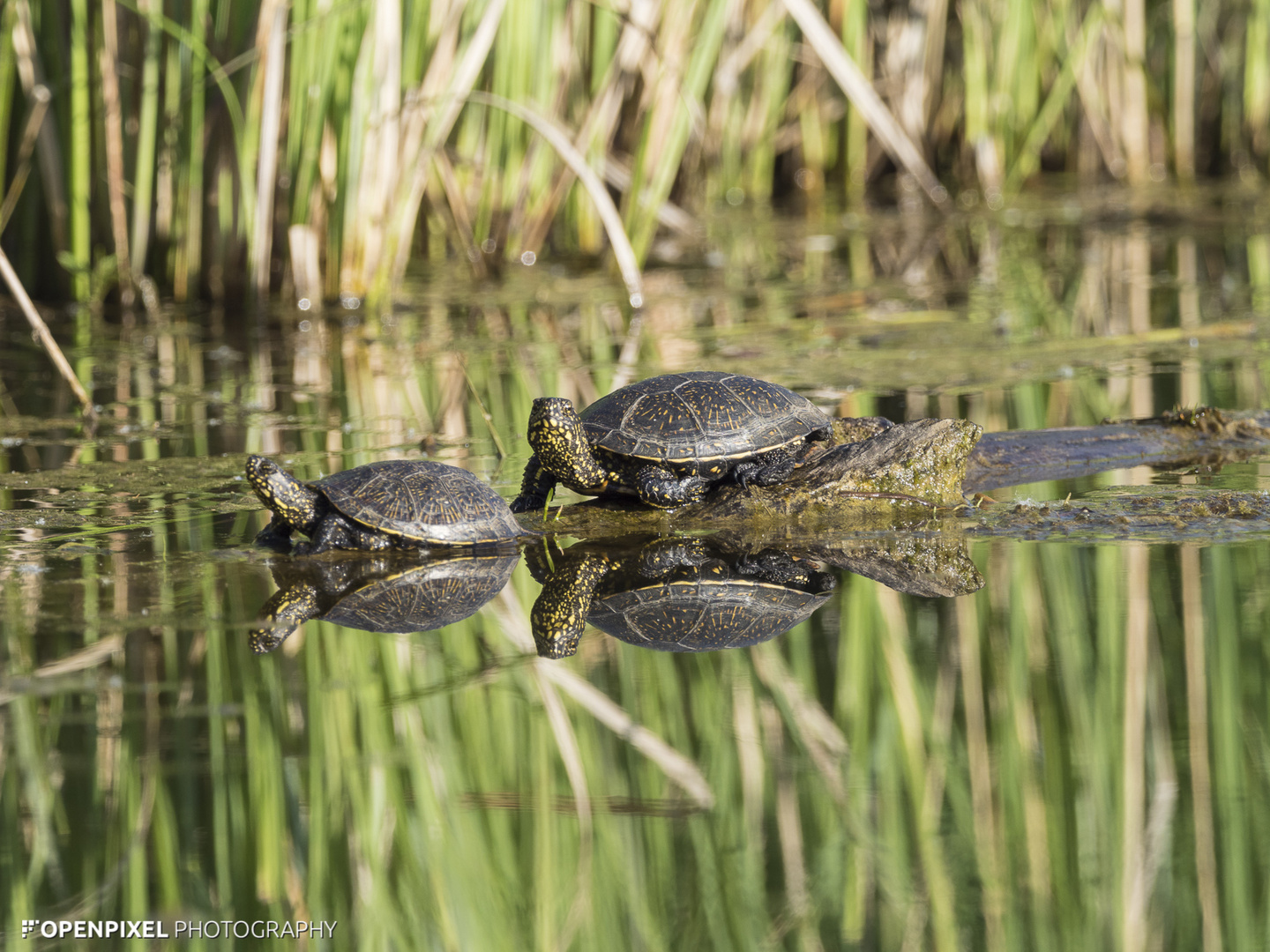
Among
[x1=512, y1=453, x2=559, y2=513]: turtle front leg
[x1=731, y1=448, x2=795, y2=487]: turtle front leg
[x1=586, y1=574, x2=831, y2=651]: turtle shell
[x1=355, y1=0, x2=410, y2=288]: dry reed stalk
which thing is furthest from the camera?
[x1=355, y1=0, x2=410, y2=288]: dry reed stalk

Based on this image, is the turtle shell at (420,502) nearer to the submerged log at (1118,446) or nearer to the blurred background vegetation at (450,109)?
the submerged log at (1118,446)

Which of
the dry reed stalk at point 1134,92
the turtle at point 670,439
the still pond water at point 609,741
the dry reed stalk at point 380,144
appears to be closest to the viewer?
the still pond water at point 609,741

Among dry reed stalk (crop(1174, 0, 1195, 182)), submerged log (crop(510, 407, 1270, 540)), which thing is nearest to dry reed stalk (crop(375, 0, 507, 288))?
submerged log (crop(510, 407, 1270, 540))

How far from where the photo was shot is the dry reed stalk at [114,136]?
7.89 m

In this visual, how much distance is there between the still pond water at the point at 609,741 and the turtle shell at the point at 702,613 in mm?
33

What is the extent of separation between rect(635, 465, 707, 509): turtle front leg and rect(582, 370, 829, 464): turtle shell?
3.2 inches

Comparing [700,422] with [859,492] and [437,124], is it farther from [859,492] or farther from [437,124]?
[437,124]

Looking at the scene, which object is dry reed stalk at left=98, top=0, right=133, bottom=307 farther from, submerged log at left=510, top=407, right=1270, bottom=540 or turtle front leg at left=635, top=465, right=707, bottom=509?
turtle front leg at left=635, top=465, right=707, bottom=509

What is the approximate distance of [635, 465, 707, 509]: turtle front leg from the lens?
4.85 meters

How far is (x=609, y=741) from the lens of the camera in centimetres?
321

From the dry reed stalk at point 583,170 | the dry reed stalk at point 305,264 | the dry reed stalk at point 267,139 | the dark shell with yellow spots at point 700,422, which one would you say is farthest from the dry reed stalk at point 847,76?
the dark shell with yellow spots at point 700,422

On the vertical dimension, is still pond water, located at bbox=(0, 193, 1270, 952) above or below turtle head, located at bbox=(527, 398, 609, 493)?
below

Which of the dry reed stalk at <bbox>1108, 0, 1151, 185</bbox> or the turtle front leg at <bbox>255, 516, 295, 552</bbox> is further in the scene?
the dry reed stalk at <bbox>1108, 0, 1151, 185</bbox>

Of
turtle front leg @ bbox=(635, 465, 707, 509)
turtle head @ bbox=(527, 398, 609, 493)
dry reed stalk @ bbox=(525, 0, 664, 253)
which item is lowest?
turtle front leg @ bbox=(635, 465, 707, 509)
